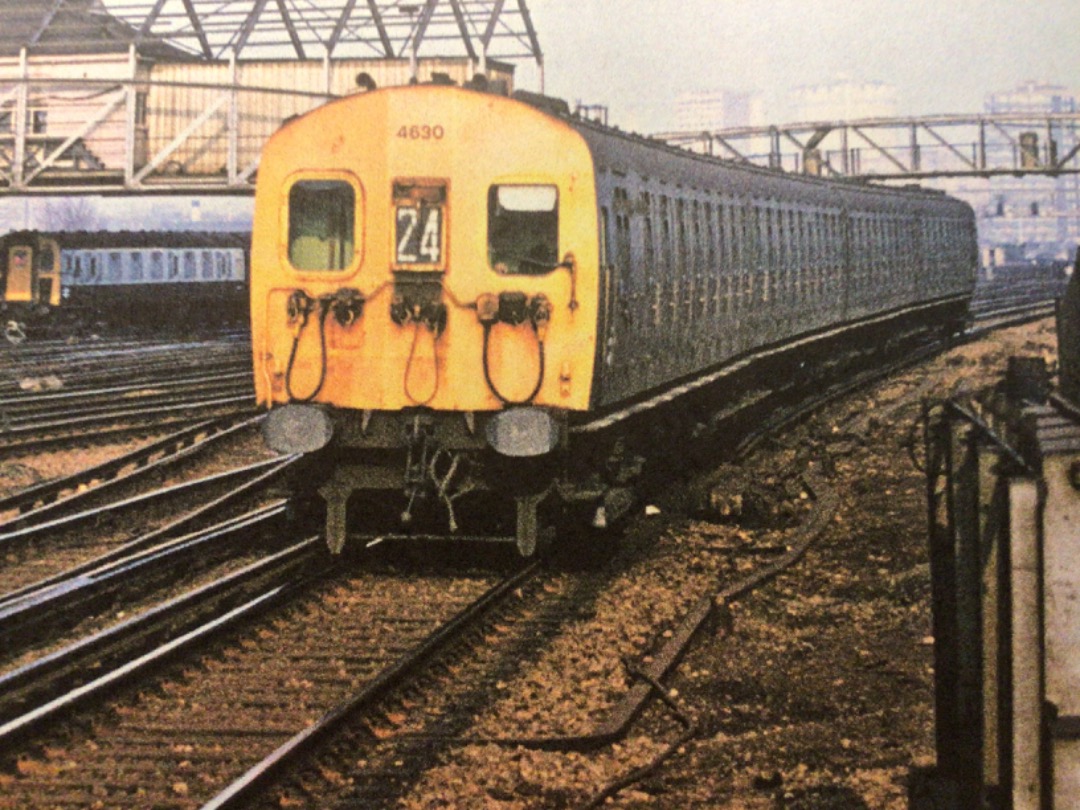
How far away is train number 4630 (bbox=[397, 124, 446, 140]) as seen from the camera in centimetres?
982

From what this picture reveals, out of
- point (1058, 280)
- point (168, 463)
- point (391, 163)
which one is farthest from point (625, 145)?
point (1058, 280)

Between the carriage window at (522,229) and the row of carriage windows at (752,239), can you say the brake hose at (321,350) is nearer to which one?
the carriage window at (522,229)

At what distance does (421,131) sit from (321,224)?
3.12 feet

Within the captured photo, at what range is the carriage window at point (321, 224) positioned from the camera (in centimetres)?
994

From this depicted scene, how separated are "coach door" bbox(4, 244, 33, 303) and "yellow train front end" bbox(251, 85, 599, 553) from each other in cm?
3048

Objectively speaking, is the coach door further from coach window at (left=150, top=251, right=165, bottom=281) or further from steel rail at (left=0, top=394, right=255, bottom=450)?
steel rail at (left=0, top=394, right=255, bottom=450)

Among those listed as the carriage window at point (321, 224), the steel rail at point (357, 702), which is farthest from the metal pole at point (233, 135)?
the steel rail at point (357, 702)

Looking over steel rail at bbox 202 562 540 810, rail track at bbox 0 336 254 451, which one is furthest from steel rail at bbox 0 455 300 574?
rail track at bbox 0 336 254 451

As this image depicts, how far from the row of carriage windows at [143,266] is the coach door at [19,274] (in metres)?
1.34

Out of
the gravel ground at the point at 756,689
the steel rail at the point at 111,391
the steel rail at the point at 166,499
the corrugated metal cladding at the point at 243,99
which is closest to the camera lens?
the gravel ground at the point at 756,689

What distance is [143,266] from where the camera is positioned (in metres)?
41.5

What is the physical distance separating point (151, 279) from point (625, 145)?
107 feet

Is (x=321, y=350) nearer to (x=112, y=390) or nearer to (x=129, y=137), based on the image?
(x=112, y=390)

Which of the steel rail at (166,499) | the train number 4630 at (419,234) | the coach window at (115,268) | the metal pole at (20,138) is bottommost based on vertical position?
the steel rail at (166,499)
